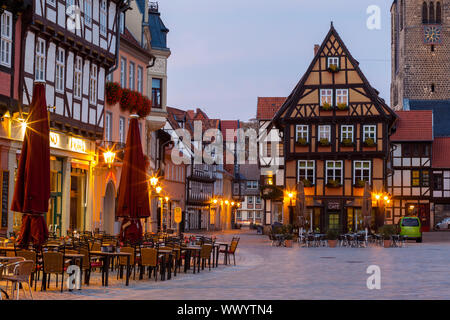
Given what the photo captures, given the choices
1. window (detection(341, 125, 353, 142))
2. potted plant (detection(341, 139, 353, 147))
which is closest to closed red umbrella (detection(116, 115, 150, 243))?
potted plant (detection(341, 139, 353, 147))

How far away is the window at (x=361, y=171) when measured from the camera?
5044 cm

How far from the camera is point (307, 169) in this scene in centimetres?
5097

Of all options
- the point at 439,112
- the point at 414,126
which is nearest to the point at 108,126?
the point at 414,126

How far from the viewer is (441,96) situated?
8338 centimetres

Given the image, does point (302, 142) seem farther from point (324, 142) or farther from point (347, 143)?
point (347, 143)

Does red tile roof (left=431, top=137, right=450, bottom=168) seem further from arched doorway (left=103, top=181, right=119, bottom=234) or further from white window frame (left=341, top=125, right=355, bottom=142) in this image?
arched doorway (left=103, top=181, right=119, bottom=234)

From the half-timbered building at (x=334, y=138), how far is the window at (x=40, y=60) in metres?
26.5

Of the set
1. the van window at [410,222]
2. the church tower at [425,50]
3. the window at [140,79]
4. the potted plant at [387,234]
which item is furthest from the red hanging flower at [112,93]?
the church tower at [425,50]

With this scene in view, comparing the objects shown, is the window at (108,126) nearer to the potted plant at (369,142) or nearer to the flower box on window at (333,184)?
the flower box on window at (333,184)

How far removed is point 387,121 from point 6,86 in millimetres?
32339

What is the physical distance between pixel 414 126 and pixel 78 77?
135ft

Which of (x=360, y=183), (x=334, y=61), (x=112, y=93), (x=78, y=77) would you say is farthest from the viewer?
(x=334, y=61)
